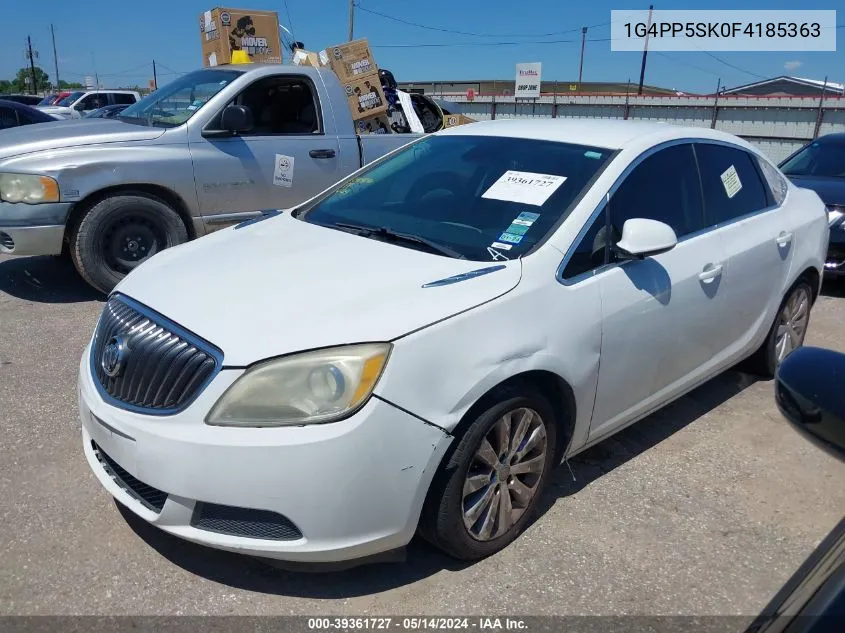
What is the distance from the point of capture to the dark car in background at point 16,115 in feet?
37.5

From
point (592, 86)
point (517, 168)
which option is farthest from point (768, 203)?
point (592, 86)

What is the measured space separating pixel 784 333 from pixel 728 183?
1.19m

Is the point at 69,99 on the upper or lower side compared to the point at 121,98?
lower

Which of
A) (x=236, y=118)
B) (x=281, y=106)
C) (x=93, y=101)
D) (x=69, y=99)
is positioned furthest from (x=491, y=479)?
(x=69, y=99)

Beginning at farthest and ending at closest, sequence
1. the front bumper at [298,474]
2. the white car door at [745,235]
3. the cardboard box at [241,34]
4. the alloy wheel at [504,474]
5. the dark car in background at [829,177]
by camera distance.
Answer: the cardboard box at [241,34], the dark car in background at [829,177], the white car door at [745,235], the alloy wheel at [504,474], the front bumper at [298,474]

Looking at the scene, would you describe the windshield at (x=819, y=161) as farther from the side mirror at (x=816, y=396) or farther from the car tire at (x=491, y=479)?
the side mirror at (x=816, y=396)

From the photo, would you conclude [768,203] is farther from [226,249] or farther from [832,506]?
[226,249]

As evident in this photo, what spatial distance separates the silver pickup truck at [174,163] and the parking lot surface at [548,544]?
1.82m

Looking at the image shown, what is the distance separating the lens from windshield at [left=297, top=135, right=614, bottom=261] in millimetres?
2943

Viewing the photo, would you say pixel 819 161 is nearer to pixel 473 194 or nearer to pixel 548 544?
pixel 473 194

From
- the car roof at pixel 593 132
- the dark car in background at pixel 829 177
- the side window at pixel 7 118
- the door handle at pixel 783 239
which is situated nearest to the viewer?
the car roof at pixel 593 132

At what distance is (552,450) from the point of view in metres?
2.84

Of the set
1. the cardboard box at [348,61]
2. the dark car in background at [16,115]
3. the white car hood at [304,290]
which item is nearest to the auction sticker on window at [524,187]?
the white car hood at [304,290]

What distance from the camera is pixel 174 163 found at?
18.3ft
